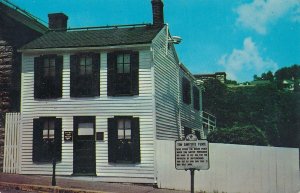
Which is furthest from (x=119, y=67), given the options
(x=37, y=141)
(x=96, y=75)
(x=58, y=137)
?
(x=37, y=141)

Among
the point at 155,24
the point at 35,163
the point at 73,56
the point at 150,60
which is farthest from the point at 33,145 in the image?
the point at 155,24

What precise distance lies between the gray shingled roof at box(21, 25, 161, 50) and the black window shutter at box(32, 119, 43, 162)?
11.4 ft

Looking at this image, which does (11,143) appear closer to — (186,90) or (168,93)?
(168,93)

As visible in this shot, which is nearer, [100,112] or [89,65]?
[100,112]

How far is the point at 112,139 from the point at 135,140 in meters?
1.02

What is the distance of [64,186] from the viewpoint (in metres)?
16.9

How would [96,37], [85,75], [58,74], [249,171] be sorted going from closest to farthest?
[249,171], [85,75], [58,74], [96,37]

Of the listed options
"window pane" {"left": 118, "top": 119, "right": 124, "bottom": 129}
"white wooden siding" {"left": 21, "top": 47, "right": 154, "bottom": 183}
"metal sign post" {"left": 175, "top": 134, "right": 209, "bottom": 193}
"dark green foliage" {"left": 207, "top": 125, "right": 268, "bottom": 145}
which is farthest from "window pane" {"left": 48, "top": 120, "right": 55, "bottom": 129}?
"metal sign post" {"left": 175, "top": 134, "right": 209, "bottom": 193}

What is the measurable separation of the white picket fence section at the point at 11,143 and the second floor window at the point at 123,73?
4.57m

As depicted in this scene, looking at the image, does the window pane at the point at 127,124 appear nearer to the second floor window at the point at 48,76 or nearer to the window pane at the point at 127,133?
the window pane at the point at 127,133

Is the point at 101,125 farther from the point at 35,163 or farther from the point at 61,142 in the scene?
the point at 35,163

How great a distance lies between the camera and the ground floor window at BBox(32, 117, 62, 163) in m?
19.9

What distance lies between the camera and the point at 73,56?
20.4m

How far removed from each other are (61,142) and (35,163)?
4.96ft
